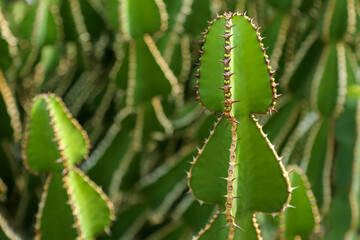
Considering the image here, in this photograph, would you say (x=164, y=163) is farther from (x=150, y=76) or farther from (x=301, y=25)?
(x=301, y=25)

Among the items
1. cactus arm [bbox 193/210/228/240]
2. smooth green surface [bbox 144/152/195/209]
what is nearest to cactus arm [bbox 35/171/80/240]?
cactus arm [bbox 193/210/228/240]

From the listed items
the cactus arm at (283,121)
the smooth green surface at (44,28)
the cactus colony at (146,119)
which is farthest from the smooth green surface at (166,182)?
the smooth green surface at (44,28)

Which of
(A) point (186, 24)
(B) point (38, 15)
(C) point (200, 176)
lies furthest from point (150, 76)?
(C) point (200, 176)

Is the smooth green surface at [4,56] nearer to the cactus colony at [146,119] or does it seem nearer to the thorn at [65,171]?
the cactus colony at [146,119]

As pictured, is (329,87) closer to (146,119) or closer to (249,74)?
(146,119)

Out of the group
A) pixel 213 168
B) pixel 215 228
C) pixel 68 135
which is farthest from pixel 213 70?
pixel 68 135

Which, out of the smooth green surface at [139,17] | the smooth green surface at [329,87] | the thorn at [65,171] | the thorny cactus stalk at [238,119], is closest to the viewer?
the thorny cactus stalk at [238,119]

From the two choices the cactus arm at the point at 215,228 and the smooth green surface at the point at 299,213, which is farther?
the smooth green surface at the point at 299,213

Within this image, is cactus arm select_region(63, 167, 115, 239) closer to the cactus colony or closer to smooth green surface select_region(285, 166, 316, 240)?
the cactus colony
